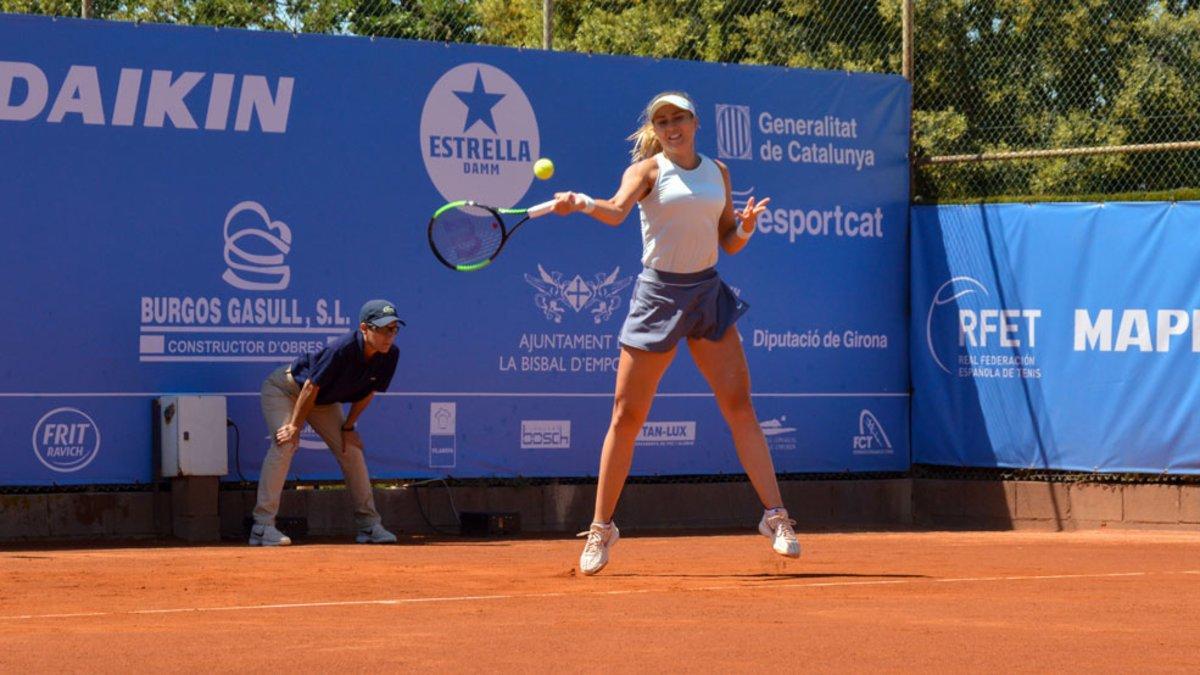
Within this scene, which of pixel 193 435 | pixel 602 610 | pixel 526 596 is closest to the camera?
pixel 602 610

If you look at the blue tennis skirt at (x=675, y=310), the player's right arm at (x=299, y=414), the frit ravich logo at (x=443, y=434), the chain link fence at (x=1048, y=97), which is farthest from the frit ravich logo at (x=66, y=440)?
the chain link fence at (x=1048, y=97)

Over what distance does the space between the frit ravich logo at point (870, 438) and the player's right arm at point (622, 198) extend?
5867mm

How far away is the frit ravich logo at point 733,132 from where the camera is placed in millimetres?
12750

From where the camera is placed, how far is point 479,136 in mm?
11867

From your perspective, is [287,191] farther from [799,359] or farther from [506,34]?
[506,34]

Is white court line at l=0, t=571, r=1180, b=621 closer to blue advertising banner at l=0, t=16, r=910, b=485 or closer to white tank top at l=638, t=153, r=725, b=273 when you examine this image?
white tank top at l=638, t=153, r=725, b=273

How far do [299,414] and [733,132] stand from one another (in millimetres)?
4086

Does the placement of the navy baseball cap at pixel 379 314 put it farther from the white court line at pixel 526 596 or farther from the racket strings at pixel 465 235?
the white court line at pixel 526 596

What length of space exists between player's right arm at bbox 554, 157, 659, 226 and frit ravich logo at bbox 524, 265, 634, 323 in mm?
4256

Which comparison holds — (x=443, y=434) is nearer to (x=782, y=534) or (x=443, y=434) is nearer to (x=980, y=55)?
(x=782, y=534)

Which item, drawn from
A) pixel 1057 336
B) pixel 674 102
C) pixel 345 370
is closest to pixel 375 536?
pixel 345 370

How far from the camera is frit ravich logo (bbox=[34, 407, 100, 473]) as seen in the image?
10.6 metres

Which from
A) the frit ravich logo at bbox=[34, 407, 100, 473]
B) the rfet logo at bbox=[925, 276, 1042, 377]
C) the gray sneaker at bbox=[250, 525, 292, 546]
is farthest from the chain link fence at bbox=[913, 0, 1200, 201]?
the frit ravich logo at bbox=[34, 407, 100, 473]

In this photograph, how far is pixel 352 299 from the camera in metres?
11.4
